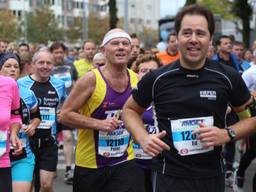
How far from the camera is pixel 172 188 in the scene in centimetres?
375

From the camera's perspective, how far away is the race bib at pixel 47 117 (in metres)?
6.79

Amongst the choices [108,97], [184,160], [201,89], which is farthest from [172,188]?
[108,97]

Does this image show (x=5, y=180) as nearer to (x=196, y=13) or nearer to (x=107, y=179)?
(x=107, y=179)

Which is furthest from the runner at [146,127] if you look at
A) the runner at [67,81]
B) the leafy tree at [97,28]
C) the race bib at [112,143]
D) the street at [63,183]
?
the leafy tree at [97,28]

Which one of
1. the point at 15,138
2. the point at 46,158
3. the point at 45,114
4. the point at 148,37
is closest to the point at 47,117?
the point at 45,114

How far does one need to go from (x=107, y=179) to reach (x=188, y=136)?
172 centimetres

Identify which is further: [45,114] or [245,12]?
[245,12]

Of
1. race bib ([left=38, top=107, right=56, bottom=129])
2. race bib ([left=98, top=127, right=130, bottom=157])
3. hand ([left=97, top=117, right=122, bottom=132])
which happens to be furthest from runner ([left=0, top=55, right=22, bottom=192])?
race bib ([left=38, top=107, right=56, bottom=129])

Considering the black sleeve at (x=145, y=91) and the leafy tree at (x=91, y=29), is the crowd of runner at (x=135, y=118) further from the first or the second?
the leafy tree at (x=91, y=29)

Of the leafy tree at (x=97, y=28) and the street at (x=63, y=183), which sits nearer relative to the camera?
the street at (x=63, y=183)

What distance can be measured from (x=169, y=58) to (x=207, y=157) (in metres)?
6.54

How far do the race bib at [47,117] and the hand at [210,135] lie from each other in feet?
11.3

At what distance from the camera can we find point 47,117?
6.83 meters

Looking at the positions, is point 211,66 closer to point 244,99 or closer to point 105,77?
point 244,99
